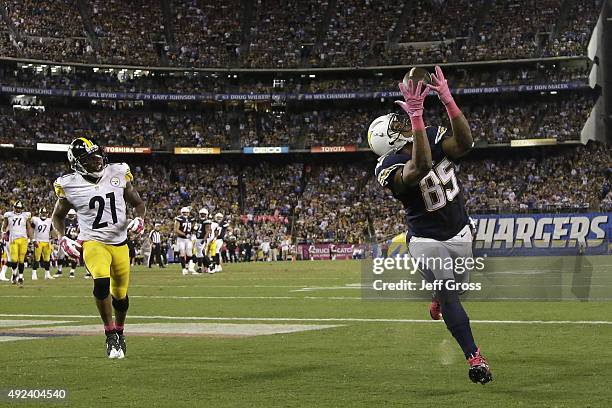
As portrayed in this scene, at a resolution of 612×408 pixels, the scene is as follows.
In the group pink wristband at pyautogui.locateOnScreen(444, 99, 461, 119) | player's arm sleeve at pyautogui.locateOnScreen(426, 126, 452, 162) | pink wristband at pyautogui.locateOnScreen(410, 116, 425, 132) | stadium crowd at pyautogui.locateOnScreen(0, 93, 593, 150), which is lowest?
player's arm sleeve at pyautogui.locateOnScreen(426, 126, 452, 162)

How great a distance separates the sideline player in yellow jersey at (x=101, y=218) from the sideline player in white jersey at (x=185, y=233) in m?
18.8

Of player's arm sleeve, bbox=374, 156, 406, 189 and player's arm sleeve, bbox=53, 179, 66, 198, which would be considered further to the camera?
player's arm sleeve, bbox=53, 179, 66, 198

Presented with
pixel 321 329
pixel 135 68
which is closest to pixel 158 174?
pixel 135 68

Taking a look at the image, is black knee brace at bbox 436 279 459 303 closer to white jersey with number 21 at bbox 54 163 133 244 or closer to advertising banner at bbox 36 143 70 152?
white jersey with number 21 at bbox 54 163 133 244

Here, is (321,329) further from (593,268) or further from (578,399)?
(593,268)

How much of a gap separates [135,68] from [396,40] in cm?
1592

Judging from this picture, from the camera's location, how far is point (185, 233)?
28.3 meters

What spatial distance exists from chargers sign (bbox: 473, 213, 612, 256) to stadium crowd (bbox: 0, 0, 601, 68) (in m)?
25.9

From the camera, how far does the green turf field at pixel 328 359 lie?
629 centimetres

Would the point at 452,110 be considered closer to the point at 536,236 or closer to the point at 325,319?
the point at 325,319

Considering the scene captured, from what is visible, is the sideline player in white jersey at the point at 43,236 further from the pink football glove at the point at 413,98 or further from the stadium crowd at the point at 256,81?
the stadium crowd at the point at 256,81

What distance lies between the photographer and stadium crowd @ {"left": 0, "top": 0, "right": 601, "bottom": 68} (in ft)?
181

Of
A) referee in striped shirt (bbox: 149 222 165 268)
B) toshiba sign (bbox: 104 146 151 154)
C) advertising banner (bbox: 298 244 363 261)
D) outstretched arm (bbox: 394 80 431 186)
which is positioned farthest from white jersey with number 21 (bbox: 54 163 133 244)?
toshiba sign (bbox: 104 146 151 154)

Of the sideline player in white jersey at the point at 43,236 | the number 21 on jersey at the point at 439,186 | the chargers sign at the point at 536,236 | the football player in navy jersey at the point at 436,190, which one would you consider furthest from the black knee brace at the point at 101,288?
the chargers sign at the point at 536,236
